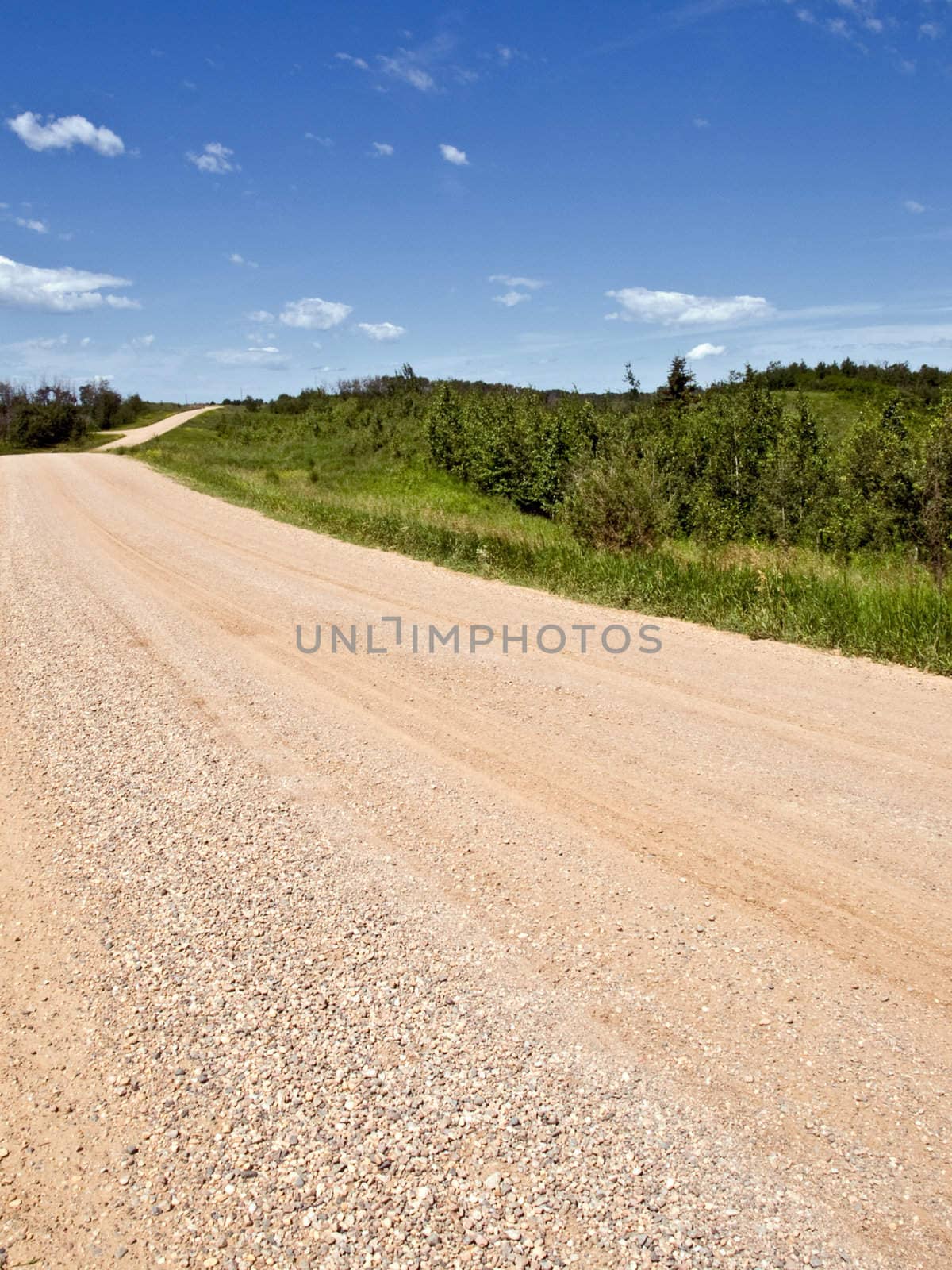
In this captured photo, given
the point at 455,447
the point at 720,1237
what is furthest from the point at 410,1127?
the point at 455,447

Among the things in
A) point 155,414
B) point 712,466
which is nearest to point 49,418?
point 155,414

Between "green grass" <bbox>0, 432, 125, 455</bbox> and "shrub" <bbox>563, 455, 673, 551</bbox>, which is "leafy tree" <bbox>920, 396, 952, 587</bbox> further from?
"green grass" <bbox>0, 432, 125, 455</bbox>

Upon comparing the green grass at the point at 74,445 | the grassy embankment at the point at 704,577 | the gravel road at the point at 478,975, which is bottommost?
the gravel road at the point at 478,975

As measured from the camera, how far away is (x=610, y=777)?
4531 millimetres

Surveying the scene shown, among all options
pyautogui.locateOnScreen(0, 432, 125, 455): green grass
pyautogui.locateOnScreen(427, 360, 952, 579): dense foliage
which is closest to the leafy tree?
pyautogui.locateOnScreen(427, 360, 952, 579): dense foliage

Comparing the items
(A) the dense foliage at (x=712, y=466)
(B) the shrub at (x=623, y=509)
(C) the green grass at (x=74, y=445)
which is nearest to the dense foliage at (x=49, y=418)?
(C) the green grass at (x=74, y=445)

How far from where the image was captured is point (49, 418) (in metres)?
61.6

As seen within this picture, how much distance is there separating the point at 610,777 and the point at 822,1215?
261cm

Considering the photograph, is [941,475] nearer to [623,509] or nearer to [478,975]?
[623,509]

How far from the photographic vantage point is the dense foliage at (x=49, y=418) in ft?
200

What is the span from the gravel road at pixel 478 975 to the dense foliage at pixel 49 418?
2492 inches

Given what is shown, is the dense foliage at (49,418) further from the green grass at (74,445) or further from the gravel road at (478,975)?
the gravel road at (478,975)

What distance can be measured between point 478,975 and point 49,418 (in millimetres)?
68576

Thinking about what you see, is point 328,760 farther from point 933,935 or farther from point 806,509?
point 806,509
